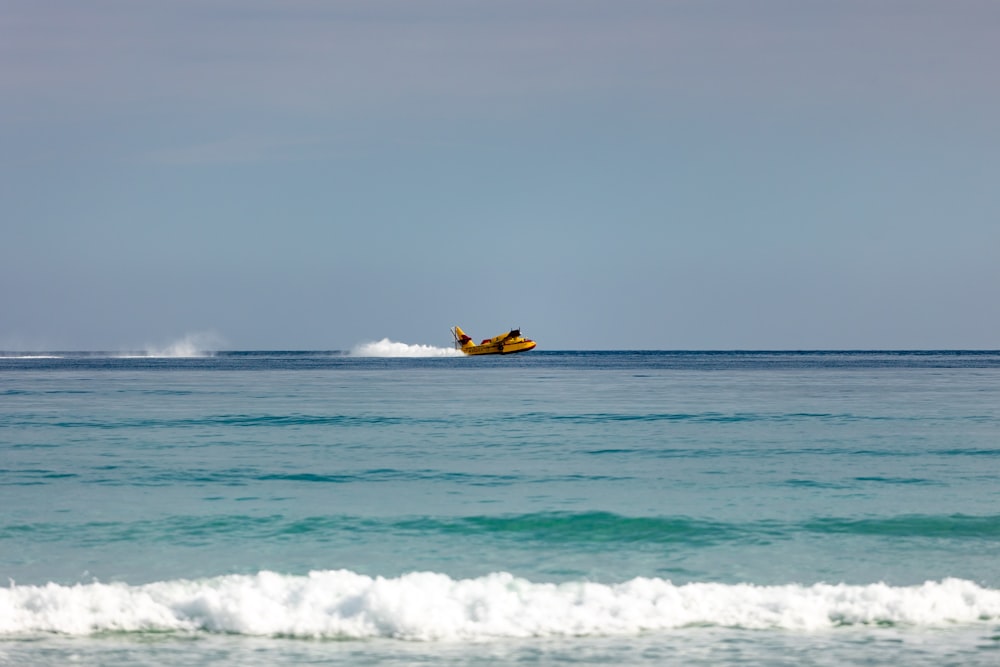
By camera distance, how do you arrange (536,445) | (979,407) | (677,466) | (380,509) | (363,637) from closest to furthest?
(363,637) < (380,509) < (677,466) < (536,445) < (979,407)

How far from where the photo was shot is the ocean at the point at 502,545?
12891mm

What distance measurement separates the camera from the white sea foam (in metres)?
13.4

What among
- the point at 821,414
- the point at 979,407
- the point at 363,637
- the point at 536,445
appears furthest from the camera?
the point at 979,407

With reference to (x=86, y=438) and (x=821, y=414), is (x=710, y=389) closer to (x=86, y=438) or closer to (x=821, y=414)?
(x=821, y=414)

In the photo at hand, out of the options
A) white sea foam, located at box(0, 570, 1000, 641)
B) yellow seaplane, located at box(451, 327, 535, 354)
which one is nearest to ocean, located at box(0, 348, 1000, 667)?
white sea foam, located at box(0, 570, 1000, 641)

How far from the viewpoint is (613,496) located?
926 inches

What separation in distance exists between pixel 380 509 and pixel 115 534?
211 inches

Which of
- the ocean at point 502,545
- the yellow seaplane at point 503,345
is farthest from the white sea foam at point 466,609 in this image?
the yellow seaplane at point 503,345

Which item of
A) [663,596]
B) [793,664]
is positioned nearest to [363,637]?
[663,596]

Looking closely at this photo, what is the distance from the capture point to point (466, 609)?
1384 cm

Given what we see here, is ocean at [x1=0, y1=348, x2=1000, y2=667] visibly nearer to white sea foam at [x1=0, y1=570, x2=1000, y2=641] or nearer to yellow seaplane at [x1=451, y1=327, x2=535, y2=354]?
white sea foam at [x1=0, y1=570, x2=1000, y2=641]

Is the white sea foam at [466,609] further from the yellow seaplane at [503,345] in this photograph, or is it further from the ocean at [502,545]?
the yellow seaplane at [503,345]

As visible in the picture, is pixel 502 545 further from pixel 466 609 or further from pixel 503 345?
pixel 503 345

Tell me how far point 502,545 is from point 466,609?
4801 mm
